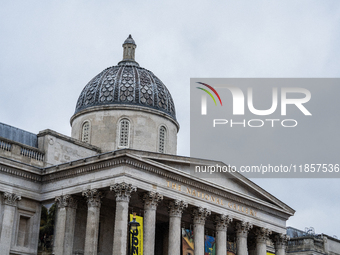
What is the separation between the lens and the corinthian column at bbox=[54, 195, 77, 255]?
127 ft

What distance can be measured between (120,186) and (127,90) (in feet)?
46.3

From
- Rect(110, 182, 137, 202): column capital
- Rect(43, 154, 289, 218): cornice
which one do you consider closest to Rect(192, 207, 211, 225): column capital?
Rect(43, 154, 289, 218): cornice

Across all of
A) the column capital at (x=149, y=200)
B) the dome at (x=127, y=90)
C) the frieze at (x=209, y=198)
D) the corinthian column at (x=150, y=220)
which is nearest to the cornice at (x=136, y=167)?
the frieze at (x=209, y=198)

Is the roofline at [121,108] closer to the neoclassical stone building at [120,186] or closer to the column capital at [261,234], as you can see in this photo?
the neoclassical stone building at [120,186]

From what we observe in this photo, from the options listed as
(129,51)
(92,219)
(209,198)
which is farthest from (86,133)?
(92,219)

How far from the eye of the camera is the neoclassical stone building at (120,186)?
126ft

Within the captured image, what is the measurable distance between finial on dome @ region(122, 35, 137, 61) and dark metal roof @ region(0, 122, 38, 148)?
13.7 metres

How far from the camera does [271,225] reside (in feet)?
162

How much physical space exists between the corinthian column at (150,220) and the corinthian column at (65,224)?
16.0ft

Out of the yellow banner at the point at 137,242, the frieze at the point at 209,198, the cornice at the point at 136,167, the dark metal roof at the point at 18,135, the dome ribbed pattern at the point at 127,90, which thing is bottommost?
the yellow banner at the point at 137,242

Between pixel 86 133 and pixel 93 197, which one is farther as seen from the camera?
pixel 86 133

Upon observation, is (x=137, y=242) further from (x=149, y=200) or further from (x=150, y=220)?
(x=149, y=200)

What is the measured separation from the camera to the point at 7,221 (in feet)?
129

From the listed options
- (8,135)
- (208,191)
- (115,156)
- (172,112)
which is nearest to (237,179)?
(208,191)
